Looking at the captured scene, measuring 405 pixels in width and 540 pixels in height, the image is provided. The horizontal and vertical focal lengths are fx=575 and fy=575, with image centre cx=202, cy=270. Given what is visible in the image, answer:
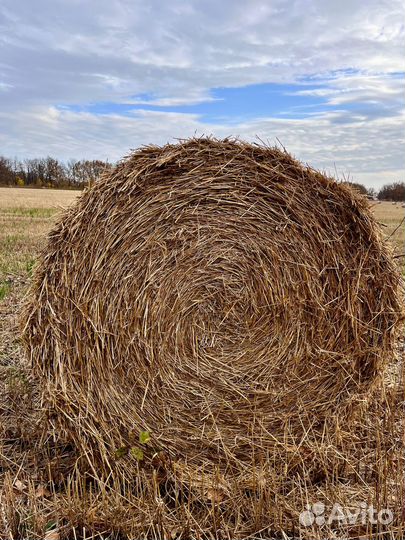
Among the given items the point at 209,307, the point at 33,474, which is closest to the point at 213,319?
the point at 209,307

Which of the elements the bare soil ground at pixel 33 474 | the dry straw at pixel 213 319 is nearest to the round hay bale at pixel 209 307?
the dry straw at pixel 213 319

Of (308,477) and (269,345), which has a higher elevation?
(269,345)

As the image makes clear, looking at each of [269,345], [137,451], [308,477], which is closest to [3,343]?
[137,451]

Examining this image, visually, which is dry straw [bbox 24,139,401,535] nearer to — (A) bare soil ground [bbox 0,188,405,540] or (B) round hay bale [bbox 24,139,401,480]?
(B) round hay bale [bbox 24,139,401,480]

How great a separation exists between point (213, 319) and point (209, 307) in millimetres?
87

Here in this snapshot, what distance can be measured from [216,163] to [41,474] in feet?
7.61

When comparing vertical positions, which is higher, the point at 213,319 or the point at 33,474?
the point at 213,319

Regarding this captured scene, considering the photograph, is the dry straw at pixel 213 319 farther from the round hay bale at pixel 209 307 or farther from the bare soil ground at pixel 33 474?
the bare soil ground at pixel 33 474

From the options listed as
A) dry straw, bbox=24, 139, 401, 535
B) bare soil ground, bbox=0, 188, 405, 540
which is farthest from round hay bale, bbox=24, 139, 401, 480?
bare soil ground, bbox=0, 188, 405, 540

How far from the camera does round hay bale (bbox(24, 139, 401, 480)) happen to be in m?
3.69

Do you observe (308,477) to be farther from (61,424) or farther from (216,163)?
(216,163)

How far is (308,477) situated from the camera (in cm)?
360

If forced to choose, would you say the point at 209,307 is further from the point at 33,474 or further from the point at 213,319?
the point at 33,474

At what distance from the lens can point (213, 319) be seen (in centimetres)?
393
